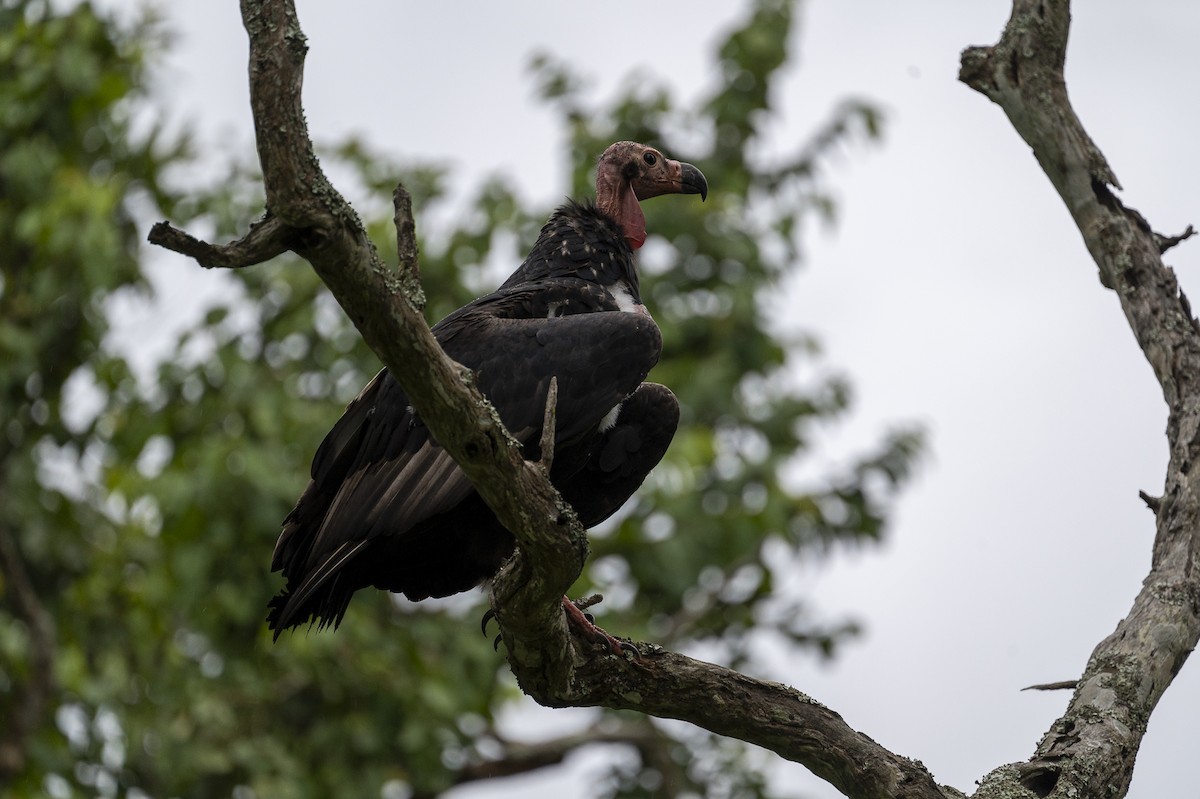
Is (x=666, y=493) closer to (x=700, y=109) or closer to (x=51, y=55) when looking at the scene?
(x=700, y=109)

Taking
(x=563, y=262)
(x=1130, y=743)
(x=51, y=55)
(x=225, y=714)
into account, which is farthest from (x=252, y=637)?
(x=1130, y=743)

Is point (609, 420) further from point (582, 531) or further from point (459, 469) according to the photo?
point (582, 531)

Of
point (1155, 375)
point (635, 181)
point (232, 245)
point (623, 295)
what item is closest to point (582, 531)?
point (232, 245)

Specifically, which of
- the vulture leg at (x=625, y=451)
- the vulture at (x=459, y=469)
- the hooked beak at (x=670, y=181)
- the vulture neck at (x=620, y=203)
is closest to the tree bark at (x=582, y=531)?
the vulture at (x=459, y=469)

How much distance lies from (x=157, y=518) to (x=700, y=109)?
4.41 m

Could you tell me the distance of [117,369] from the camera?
812 cm

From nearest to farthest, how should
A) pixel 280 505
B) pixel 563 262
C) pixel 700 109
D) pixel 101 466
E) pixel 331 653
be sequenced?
pixel 563 262, pixel 280 505, pixel 331 653, pixel 101 466, pixel 700 109

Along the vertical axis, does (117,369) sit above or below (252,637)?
above

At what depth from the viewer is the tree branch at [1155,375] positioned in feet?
13.0

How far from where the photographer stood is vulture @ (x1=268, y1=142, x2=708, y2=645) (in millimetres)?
4387

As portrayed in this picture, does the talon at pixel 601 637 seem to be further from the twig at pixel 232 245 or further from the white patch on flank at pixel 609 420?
the twig at pixel 232 245

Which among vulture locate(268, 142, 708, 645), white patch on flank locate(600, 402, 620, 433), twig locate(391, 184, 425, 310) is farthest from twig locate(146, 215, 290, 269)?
white patch on flank locate(600, 402, 620, 433)

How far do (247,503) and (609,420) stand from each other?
335cm

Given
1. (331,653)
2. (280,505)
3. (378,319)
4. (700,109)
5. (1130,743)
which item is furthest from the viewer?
(700,109)
